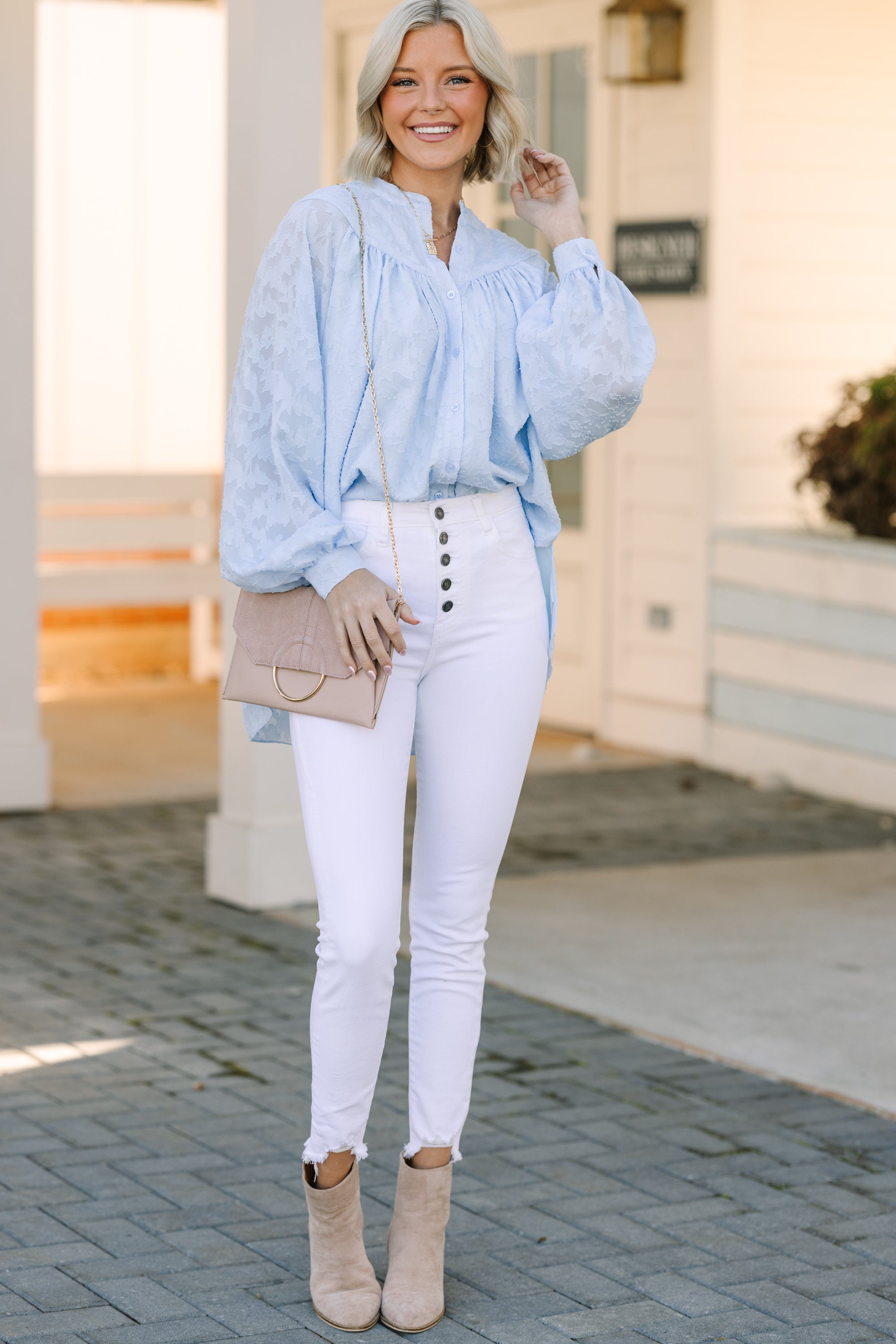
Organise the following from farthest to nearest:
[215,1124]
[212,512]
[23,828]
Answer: [212,512]
[23,828]
[215,1124]

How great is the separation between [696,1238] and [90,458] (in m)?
6.75

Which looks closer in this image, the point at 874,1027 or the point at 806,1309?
the point at 806,1309

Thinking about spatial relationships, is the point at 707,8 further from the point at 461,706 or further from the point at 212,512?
the point at 461,706

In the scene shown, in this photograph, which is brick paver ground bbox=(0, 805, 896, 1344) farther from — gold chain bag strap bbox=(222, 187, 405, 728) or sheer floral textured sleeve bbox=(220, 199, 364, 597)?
sheer floral textured sleeve bbox=(220, 199, 364, 597)

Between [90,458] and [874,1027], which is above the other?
[90,458]

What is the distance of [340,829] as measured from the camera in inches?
111

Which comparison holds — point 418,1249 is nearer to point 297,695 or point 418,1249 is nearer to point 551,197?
point 297,695

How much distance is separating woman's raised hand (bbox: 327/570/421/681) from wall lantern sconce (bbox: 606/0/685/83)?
5719mm

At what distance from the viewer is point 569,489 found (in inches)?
351

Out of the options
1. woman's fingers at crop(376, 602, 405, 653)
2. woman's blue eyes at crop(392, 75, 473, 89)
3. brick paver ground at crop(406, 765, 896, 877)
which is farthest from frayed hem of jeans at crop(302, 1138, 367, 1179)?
brick paver ground at crop(406, 765, 896, 877)

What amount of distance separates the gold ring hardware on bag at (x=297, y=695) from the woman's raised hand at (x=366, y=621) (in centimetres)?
5

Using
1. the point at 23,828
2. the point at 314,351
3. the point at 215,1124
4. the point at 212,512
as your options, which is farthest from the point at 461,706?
the point at 212,512

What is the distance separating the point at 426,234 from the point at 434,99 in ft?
0.62

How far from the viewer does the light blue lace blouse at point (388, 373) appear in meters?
2.80
